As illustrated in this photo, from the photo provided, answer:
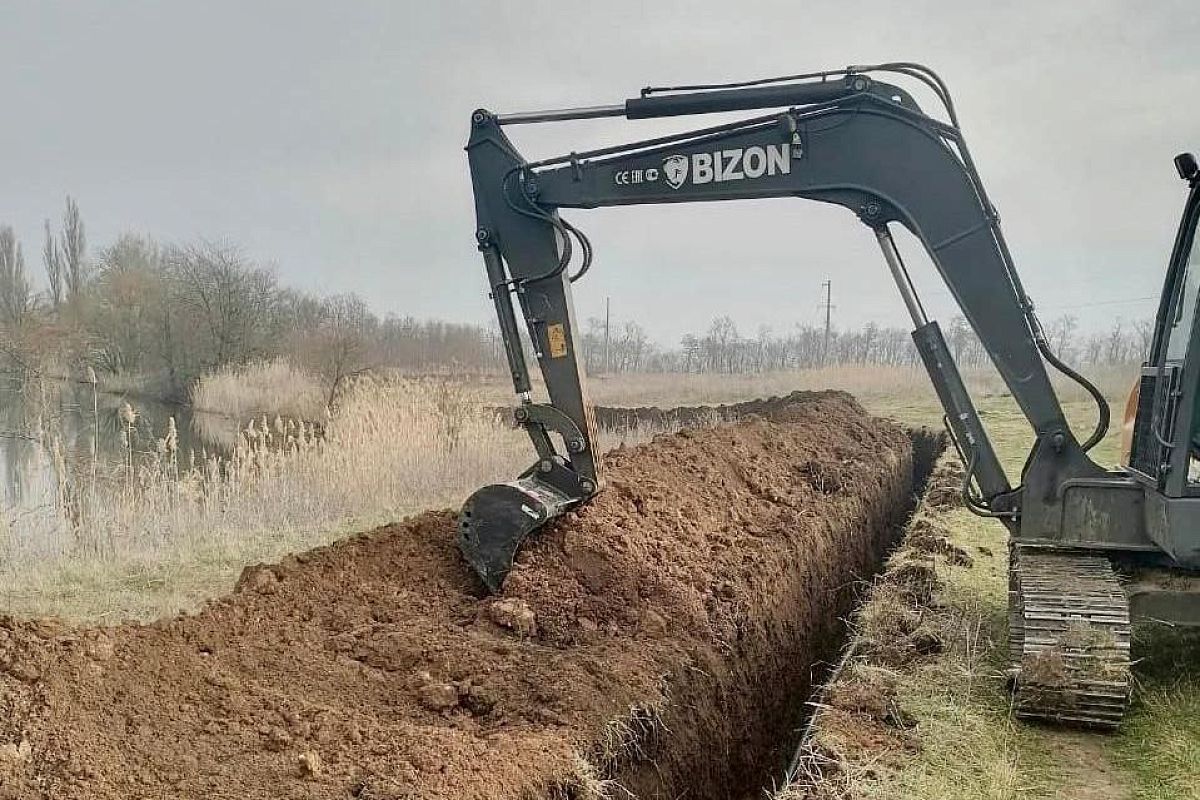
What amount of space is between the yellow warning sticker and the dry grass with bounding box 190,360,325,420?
49.7 ft

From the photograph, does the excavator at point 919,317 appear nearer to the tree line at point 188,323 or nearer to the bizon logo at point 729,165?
the bizon logo at point 729,165

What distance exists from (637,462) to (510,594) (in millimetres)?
2201

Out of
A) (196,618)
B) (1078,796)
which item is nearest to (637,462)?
(196,618)

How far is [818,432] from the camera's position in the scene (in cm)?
1014

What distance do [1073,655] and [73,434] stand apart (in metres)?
16.4

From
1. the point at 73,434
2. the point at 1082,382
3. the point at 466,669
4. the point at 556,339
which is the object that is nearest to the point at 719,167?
the point at 556,339

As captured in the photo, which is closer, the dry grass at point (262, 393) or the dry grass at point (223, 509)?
the dry grass at point (223, 509)

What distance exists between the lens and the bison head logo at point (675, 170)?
5.23 m

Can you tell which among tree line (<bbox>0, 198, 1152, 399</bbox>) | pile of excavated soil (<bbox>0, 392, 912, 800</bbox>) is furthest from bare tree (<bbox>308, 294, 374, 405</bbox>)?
pile of excavated soil (<bbox>0, 392, 912, 800</bbox>)

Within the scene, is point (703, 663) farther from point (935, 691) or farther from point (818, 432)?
point (818, 432)

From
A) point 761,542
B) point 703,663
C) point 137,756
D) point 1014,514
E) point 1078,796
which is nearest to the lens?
point 137,756

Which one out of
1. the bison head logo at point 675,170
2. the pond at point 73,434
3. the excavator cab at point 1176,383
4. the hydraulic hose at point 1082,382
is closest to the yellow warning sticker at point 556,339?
the bison head logo at point 675,170

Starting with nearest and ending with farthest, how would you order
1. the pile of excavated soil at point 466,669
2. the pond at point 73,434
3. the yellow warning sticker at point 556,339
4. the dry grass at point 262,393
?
the pile of excavated soil at point 466,669, the yellow warning sticker at point 556,339, the pond at point 73,434, the dry grass at point 262,393

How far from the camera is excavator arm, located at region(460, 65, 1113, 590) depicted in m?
5.01
